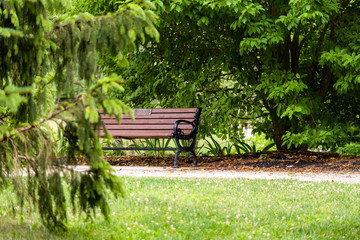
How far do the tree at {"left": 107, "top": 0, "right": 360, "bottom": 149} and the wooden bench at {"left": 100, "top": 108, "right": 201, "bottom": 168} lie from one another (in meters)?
0.66

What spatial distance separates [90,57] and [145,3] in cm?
62

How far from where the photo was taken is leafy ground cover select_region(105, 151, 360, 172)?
29.1 feet

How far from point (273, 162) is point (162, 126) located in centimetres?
239

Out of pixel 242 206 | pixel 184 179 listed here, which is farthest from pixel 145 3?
pixel 184 179

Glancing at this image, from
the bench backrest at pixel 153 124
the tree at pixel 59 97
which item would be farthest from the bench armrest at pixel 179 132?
the tree at pixel 59 97

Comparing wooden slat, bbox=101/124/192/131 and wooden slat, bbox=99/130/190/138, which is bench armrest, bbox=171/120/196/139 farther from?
wooden slat, bbox=101/124/192/131

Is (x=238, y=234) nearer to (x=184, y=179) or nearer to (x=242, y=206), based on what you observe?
(x=242, y=206)

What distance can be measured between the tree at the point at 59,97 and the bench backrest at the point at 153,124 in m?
5.73

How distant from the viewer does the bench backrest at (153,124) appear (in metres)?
9.75

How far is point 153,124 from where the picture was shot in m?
10.1

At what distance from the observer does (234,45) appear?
→ 32.9 ft

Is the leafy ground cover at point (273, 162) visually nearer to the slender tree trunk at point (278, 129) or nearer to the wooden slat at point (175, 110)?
the slender tree trunk at point (278, 129)

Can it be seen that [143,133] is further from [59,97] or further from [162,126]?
[59,97]

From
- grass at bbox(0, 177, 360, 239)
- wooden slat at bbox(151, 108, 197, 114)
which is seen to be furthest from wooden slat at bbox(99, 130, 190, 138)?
grass at bbox(0, 177, 360, 239)
